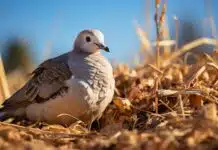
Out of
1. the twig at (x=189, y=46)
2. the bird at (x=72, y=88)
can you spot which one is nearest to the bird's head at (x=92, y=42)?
the bird at (x=72, y=88)

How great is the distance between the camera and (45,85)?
137 inches

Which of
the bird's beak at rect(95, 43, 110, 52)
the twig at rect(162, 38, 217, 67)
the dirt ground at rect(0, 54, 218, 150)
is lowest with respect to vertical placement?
the dirt ground at rect(0, 54, 218, 150)

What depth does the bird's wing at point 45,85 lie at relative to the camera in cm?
338

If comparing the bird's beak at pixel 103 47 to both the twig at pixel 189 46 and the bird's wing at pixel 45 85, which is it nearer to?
the bird's wing at pixel 45 85

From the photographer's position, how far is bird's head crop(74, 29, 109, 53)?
3.61 m

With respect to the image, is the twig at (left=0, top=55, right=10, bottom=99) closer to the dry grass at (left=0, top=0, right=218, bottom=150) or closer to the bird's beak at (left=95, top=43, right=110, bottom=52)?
the dry grass at (left=0, top=0, right=218, bottom=150)

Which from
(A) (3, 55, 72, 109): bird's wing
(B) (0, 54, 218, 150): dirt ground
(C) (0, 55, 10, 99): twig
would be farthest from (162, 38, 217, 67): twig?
(C) (0, 55, 10, 99): twig

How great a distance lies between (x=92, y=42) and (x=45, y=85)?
0.49 m

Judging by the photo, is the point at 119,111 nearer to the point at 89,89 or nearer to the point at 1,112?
the point at 89,89

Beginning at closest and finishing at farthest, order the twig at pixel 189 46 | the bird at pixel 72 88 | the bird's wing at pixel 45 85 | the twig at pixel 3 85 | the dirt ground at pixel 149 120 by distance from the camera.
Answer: the dirt ground at pixel 149 120 → the bird at pixel 72 88 → the bird's wing at pixel 45 85 → the twig at pixel 3 85 → the twig at pixel 189 46

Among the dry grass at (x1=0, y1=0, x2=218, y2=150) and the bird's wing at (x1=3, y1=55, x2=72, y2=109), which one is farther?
the bird's wing at (x1=3, y1=55, x2=72, y2=109)

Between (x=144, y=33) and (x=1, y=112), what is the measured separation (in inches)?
68.5

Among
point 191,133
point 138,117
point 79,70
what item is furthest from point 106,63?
point 191,133

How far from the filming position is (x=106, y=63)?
11.6 ft
